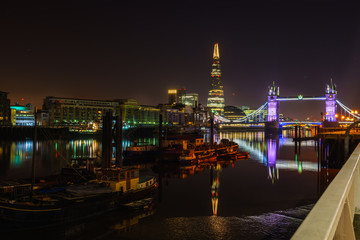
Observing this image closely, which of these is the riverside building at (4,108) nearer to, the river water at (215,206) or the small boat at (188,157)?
the river water at (215,206)

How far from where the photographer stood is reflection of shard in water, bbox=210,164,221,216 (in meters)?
20.8

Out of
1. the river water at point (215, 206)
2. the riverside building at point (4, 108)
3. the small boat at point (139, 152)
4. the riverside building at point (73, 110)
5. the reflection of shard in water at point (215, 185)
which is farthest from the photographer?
the riverside building at point (73, 110)

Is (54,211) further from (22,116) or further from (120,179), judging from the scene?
(22,116)

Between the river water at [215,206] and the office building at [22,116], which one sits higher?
the office building at [22,116]

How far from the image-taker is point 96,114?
467 feet

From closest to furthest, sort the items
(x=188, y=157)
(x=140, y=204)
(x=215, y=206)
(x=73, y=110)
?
(x=140, y=204) < (x=215, y=206) < (x=188, y=157) < (x=73, y=110)

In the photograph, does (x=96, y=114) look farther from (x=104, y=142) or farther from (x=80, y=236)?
(x=80, y=236)

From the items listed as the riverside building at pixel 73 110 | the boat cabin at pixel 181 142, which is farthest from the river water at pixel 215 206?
the riverside building at pixel 73 110

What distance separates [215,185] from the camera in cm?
2764

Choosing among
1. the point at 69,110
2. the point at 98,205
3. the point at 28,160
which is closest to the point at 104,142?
the point at 98,205

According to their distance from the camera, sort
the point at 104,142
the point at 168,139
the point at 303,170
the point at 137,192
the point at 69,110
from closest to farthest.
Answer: the point at 137,192 < the point at 104,142 < the point at 303,170 < the point at 168,139 < the point at 69,110

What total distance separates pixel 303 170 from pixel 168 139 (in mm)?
21839

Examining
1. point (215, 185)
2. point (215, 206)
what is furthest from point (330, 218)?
point (215, 185)

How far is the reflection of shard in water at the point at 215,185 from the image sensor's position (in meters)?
20.8
